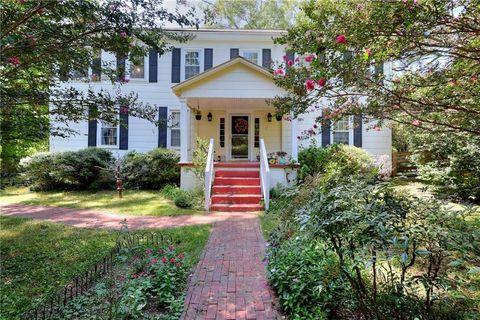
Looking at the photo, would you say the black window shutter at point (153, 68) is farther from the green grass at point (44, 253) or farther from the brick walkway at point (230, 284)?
the brick walkway at point (230, 284)

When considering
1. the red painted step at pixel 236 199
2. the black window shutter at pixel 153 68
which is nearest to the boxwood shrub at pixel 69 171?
the black window shutter at pixel 153 68

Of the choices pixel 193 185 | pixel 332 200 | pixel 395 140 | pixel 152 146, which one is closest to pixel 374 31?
pixel 332 200

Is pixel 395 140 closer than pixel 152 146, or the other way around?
pixel 152 146

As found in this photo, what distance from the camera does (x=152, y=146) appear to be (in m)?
13.4

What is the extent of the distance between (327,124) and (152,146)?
31.5 ft

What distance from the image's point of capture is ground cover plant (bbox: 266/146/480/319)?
194 cm

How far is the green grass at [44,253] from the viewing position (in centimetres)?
361

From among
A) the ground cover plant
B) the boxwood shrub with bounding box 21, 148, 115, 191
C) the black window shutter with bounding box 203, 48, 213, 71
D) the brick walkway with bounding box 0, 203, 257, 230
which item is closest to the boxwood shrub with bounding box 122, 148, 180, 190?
the boxwood shrub with bounding box 21, 148, 115, 191

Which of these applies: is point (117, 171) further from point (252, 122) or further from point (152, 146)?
point (252, 122)

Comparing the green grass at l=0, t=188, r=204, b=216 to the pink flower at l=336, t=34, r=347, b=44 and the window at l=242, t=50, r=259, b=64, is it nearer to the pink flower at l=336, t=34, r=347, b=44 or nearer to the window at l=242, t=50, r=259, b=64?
the pink flower at l=336, t=34, r=347, b=44

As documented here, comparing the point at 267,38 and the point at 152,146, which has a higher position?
the point at 267,38

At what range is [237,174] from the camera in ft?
33.5

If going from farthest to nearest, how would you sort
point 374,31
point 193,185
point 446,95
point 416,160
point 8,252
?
point 416,160
point 193,185
point 8,252
point 446,95
point 374,31

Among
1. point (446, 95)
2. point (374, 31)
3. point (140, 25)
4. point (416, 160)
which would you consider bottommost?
point (416, 160)
